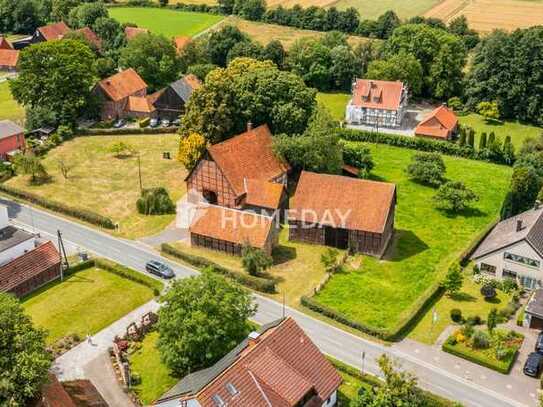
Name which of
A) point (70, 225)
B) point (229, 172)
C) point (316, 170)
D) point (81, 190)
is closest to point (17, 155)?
point (81, 190)

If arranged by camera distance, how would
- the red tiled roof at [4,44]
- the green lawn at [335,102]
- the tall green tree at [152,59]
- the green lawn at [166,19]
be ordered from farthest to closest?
the green lawn at [166,19]
the red tiled roof at [4,44]
the tall green tree at [152,59]
the green lawn at [335,102]

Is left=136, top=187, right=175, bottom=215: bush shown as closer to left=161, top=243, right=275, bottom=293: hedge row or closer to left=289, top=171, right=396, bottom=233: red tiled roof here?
left=161, top=243, right=275, bottom=293: hedge row

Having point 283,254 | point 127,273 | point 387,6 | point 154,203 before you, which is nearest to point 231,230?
point 283,254

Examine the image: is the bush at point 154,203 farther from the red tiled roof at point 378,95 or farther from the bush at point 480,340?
the red tiled roof at point 378,95

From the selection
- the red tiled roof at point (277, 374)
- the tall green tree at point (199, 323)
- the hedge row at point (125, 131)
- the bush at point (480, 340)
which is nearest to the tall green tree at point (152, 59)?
the hedge row at point (125, 131)

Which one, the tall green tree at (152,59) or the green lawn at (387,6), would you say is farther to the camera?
the green lawn at (387,6)

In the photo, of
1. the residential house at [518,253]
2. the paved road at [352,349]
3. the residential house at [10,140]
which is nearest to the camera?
the paved road at [352,349]

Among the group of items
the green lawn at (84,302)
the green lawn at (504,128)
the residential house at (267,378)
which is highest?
the green lawn at (504,128)
